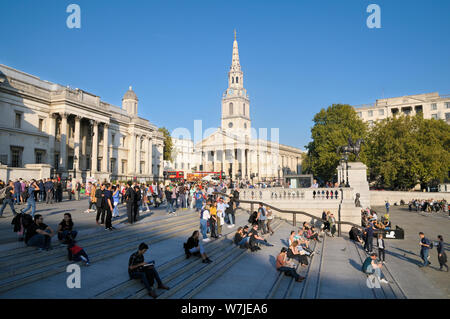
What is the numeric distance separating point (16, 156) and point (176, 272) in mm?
31340

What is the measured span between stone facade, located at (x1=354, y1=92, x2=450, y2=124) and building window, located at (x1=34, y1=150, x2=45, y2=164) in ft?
185

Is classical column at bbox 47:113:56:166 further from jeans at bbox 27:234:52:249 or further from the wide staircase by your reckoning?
jeans at bbox 27:234:52:249

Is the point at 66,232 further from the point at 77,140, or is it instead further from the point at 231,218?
the point at 77,140

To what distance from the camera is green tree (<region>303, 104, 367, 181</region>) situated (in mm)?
43094

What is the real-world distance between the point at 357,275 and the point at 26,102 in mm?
36169

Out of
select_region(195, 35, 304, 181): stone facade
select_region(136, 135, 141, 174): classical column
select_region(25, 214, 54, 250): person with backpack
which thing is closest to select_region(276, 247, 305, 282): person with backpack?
select_region(25, 214, 54, 250): person with backpack

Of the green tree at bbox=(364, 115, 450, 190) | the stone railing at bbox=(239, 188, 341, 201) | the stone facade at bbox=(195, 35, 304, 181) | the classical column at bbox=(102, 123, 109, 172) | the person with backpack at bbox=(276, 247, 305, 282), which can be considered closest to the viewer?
the person with backpack at bbox=(276, 247, 305, 282)

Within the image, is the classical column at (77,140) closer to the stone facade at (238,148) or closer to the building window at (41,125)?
the building window at (41,125)

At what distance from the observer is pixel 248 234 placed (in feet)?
39.5

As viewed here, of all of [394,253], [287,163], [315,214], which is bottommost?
[394,253]

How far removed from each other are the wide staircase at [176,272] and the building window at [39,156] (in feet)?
88.2

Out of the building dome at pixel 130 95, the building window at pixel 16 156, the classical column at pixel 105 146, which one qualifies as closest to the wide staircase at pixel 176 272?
the building window at pixel 16 156
